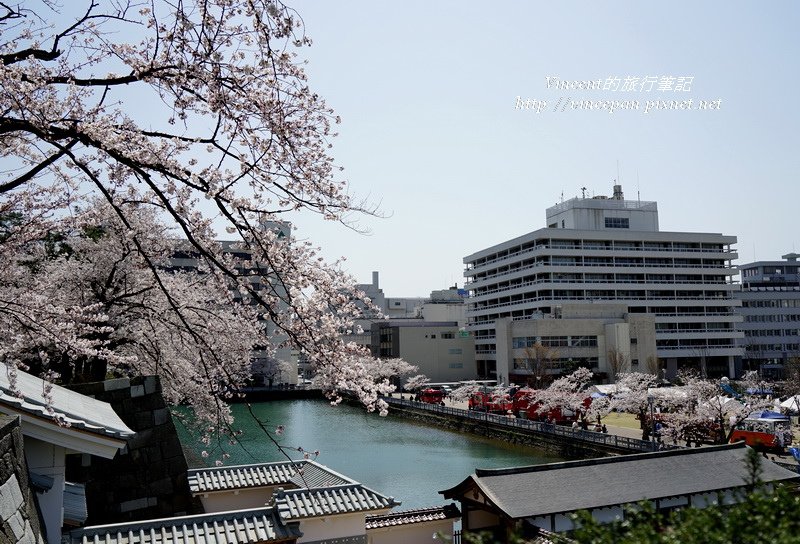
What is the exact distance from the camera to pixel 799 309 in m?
58.2

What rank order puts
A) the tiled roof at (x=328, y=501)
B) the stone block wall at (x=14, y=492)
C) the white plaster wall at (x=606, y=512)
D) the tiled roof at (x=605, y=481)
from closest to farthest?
the stone block wall at (x=14, y=492), the tiled roof at (x=328, y=501), the tiled roof at (x=605, y=481), the white plaster wall at (x=606, y=512)

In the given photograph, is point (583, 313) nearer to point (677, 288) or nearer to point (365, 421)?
point (677, 288)

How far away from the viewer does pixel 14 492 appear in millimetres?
3469

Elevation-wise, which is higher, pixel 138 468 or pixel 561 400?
pixel 138 468

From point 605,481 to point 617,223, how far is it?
44242 millimetres

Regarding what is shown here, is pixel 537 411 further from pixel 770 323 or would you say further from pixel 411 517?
pixel 770 323

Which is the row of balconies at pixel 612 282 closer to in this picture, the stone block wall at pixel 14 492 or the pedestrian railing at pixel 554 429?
the pedestrian railing at pixel 554 429

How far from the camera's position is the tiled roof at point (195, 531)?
221 inches

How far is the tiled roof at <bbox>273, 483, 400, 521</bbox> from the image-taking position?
21.7 ft

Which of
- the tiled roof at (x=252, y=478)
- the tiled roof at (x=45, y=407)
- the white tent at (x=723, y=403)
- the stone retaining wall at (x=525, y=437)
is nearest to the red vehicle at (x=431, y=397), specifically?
the stone retaining wall at (x=525, y=437)

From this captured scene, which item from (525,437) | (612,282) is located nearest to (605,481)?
(525,437)

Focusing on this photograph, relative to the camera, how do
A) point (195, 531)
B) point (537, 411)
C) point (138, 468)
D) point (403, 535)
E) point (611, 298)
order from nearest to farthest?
point (195, 531) < point (138, 468) < point (403, 535) < point (537, 411) < point (611, 298)

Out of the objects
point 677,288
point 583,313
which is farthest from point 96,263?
point 677,288

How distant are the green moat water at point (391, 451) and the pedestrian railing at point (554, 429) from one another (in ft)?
3.42
